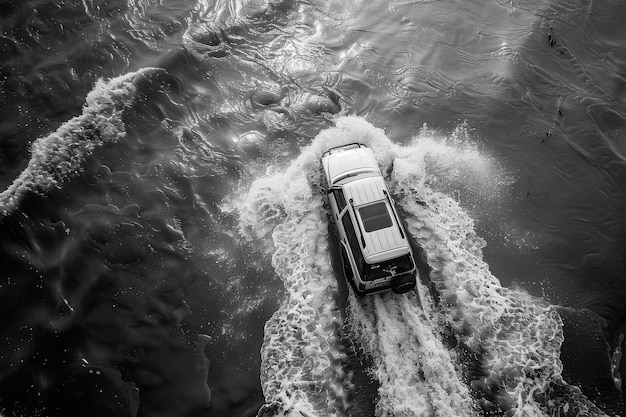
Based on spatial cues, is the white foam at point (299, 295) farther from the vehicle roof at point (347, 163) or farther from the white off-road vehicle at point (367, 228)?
the vehicle roof at point (347, 163)

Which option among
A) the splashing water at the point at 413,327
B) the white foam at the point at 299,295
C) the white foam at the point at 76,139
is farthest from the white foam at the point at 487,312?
the white foam at the point at 76,139

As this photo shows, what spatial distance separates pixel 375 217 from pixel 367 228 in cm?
35

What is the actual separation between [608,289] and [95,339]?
12.7 m

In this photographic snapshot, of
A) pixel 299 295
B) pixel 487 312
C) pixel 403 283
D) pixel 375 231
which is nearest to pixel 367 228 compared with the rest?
pixel 375 231

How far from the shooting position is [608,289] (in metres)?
10.3

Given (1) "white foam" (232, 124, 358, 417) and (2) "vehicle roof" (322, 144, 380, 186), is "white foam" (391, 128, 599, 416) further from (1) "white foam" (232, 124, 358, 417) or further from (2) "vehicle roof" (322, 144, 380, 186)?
(1) "white foam" (232, 124, 358, 417)

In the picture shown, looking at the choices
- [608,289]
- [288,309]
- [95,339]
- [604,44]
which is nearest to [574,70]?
[604,44]

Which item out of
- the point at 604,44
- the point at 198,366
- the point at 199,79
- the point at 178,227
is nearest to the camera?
the point at 198,366

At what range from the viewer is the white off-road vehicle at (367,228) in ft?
29.9

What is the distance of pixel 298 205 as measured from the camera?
11664 mm

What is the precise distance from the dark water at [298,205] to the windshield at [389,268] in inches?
41.9

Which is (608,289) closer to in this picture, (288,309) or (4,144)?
(288,309)

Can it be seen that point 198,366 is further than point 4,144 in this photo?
No

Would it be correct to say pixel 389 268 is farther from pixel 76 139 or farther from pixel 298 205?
pixel 76 139
